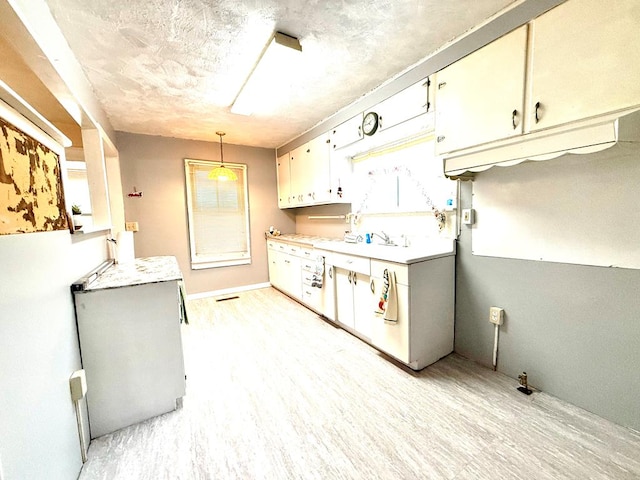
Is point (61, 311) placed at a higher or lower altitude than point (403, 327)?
higher

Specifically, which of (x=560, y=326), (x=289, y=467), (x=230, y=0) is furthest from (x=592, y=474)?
(x=230, y=0)

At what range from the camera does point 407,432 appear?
1.50 meters

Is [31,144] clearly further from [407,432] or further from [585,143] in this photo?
[585,143]

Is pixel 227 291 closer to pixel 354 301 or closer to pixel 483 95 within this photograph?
pixel 354 301

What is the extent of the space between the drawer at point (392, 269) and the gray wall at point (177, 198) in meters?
2.83

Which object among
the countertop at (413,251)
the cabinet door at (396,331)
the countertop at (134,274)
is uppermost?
the countertop at (413,251)

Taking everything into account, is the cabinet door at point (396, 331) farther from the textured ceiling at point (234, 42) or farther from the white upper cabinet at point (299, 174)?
the white upper cabinet at point (299, 174)

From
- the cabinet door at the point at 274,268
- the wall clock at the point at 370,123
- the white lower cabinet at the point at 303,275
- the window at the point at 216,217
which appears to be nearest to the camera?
the wall clock at the point at 370,123

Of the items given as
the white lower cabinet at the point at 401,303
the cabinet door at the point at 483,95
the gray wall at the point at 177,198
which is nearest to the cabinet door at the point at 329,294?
the white lower cabinet at the point at 401,303

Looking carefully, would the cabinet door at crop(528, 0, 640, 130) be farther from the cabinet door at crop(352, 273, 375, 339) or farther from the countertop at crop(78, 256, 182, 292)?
the countertop at crop(78, 256, 182, 292)

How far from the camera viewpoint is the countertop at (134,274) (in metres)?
1.57

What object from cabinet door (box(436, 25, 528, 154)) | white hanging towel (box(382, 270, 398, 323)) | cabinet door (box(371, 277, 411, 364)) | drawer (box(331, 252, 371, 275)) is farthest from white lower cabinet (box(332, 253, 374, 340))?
cabinet door (box(436, 25, 528, 154))

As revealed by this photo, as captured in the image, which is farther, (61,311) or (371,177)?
(371,177)

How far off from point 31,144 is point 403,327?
7.58 feet
